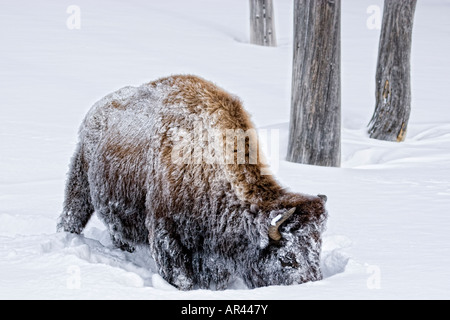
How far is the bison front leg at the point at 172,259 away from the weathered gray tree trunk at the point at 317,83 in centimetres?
312

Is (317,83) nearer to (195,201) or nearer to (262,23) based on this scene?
(195,201)

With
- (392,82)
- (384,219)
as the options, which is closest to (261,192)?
(384,219)

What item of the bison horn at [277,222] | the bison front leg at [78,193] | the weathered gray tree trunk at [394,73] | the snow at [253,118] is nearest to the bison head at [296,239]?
the bison horn at [277,222]

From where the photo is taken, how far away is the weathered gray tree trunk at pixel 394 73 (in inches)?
312

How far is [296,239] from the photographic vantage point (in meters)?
3.42

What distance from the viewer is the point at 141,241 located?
444 cm

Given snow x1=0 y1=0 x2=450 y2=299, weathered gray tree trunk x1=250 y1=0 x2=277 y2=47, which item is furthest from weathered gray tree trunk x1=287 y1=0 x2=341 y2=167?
weathered gray tree trunk x1=250 y1=0 x2=277 y2=47

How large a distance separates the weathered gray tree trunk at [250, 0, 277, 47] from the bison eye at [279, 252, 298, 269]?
35.9 ft

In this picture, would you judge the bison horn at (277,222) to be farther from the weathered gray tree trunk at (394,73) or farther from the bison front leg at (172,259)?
the weathered gray tree trunk at (394,73)

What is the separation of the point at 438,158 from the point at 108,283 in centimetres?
486

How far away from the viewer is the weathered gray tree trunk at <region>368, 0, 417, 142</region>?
793cm

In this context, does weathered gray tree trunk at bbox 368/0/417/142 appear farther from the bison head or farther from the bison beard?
the bison head

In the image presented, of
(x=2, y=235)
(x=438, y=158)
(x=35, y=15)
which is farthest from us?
(x=35, y=15)
